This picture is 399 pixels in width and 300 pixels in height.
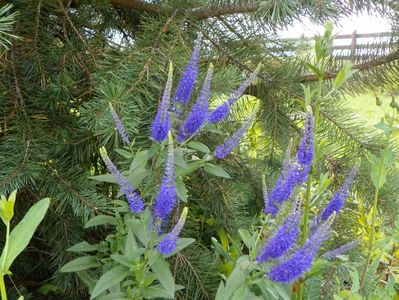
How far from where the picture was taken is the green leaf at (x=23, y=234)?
47 centimetres

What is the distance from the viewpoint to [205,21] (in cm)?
113

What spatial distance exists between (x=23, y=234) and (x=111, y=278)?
0.28 m

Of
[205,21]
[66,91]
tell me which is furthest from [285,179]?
[205,21]

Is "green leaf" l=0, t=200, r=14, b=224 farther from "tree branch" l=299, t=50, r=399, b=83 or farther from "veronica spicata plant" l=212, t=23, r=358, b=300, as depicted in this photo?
"tree branch" l=299, t=50, r=399, b=83

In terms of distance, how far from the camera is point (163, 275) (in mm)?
729

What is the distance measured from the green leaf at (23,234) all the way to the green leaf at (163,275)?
0.89ft

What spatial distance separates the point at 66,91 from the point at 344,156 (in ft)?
1.92

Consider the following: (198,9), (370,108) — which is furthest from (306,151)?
(370,108)

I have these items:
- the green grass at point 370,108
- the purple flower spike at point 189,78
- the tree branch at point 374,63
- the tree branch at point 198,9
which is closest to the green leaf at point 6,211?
the purple flower spike at point 189,78

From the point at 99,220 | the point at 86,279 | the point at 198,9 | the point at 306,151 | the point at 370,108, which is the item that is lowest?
Result: the point at 86,279

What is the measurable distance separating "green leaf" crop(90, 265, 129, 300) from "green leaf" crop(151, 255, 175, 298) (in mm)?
45

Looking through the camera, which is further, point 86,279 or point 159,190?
point 86,279

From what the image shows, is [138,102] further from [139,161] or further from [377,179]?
[377,179]

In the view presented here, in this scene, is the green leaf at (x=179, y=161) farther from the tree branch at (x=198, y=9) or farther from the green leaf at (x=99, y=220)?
the tree branch at (x=198, y=9)
